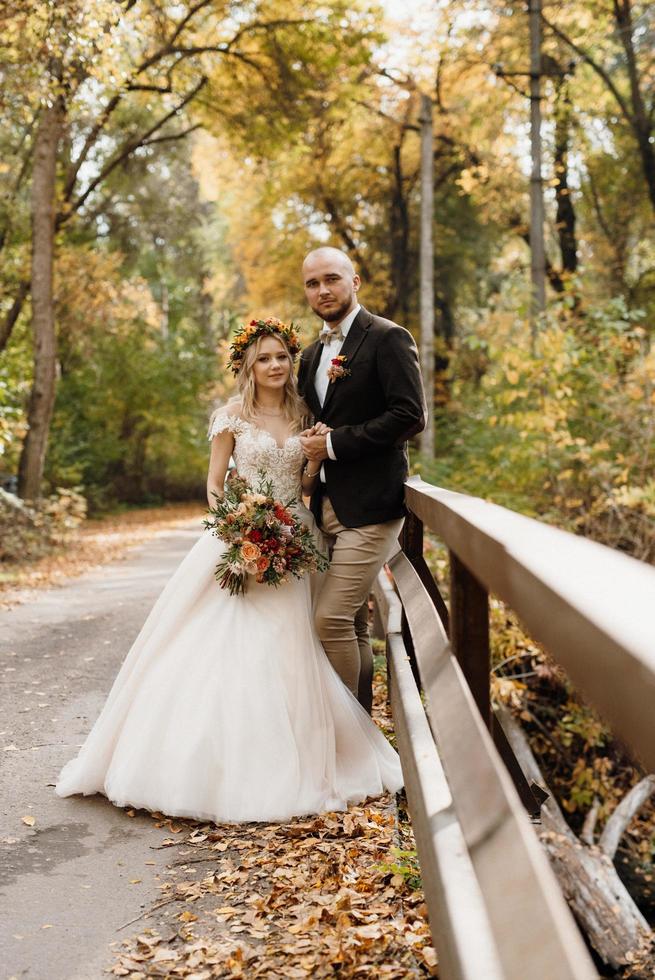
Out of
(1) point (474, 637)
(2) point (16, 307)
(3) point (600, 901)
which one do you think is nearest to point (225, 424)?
(1) point (474, 637)

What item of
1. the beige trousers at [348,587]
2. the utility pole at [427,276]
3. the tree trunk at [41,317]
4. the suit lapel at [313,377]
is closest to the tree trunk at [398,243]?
the utility pole at [427,276]

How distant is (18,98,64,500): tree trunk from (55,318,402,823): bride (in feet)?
39.9

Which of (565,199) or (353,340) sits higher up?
(565,199)

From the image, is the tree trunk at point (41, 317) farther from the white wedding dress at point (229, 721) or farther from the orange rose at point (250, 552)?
the orange rose at point (250, 552)

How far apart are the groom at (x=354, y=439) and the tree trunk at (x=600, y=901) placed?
6.90ft

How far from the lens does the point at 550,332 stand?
12266 millimetres

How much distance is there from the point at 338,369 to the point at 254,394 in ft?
1.98

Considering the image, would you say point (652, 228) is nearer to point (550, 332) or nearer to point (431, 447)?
point (431, 447)

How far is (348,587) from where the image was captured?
186 inches

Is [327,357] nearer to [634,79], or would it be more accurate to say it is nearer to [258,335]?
[258,335]

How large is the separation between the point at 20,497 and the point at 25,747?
11887 mm

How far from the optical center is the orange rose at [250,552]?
443 cm

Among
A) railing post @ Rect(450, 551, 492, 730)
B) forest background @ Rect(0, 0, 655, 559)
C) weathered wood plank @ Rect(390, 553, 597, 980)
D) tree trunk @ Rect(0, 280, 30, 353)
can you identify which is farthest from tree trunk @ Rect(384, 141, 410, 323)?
weathered wood plank @ Rect(390, 553, 597, 980)

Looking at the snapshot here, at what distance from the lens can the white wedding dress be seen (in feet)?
13.4
